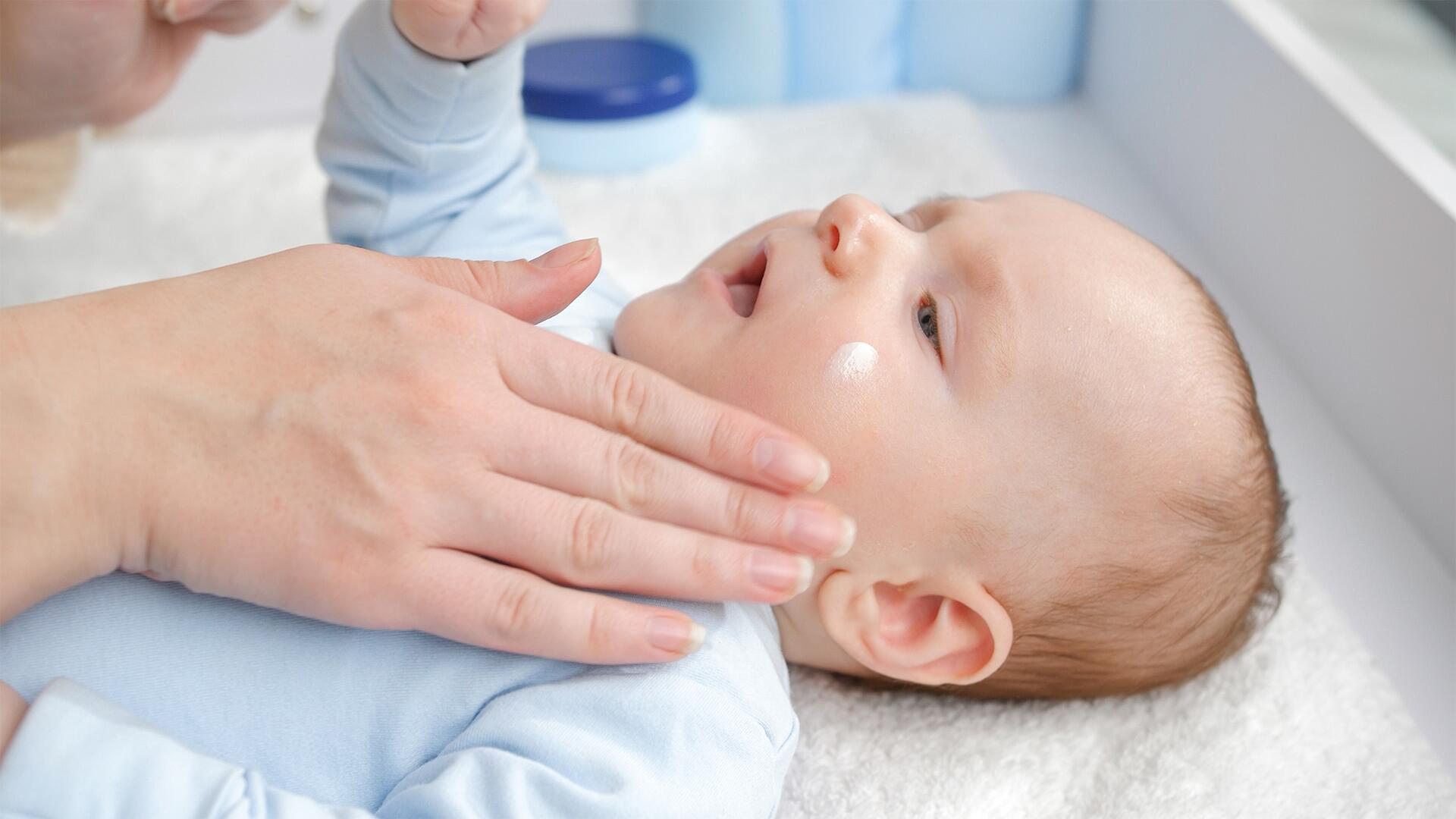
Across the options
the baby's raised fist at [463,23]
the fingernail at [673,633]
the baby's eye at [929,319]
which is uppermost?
the baby's raised fist at [463,23]

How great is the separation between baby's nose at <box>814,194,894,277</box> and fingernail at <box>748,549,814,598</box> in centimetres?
24

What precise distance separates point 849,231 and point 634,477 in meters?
0.27

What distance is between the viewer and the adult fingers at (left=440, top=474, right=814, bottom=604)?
732 millimetres

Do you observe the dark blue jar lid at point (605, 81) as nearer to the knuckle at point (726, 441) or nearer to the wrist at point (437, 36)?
the wrist at point (437, 36)

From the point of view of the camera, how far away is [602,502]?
0.75 meters

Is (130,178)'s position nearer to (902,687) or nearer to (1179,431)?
(902,687)

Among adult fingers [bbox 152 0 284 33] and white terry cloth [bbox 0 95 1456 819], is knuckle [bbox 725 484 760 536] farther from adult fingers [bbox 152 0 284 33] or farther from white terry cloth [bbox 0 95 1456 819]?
adult fingers [bbox 152 0 284 33]

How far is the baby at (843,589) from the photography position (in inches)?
30.0

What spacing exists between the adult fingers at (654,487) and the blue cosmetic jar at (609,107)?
3.21ft

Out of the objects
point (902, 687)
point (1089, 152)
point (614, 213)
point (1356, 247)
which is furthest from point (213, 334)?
point (1089, 152)

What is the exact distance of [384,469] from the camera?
72 cm

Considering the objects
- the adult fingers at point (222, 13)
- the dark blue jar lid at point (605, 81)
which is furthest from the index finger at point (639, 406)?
the dark blue jar lid at point (605, 81)

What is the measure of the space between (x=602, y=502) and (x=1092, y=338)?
0.37 m

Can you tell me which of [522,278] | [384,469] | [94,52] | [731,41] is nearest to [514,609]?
[384,469]
